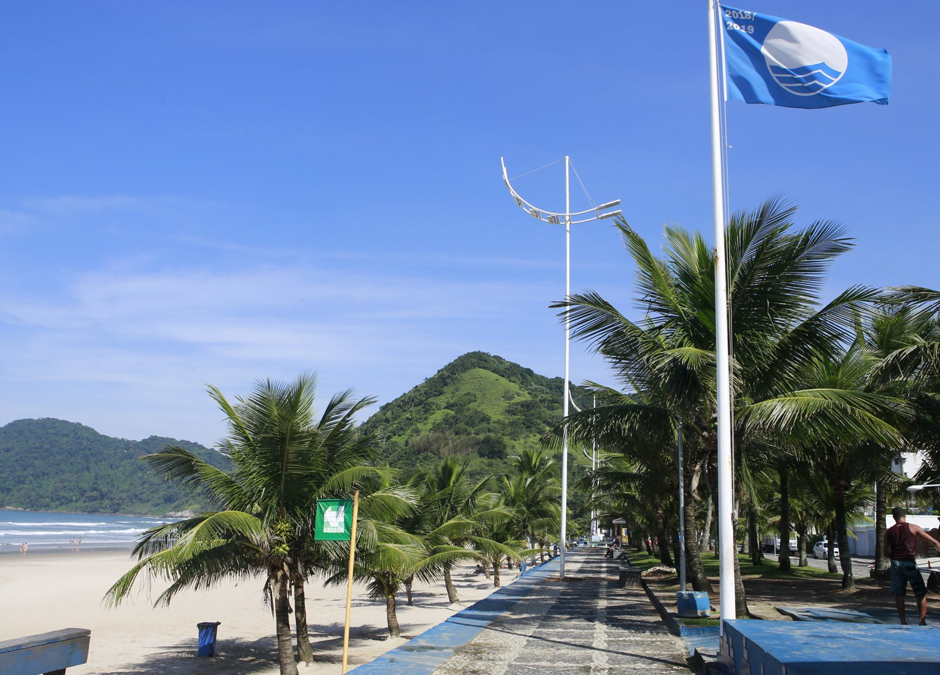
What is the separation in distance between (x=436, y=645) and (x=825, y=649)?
17.7ft

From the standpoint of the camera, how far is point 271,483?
1261 cm

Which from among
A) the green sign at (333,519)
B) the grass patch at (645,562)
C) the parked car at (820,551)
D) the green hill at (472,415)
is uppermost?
the green hill at (472,415)

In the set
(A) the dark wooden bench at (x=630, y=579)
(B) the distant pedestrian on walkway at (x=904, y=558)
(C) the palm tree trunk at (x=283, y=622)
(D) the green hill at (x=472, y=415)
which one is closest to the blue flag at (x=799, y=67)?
(B) the distant pedestrian on walkway at (x=904, y=558)

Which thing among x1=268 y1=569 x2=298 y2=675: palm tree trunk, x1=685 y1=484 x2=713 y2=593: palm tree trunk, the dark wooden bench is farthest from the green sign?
the dark wooden bench

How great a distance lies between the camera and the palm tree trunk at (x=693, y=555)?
14.5 metres

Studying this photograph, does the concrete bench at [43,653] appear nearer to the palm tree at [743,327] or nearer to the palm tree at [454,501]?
the palm tree at [743,327]

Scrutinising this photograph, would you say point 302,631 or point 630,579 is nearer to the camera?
point 302,631

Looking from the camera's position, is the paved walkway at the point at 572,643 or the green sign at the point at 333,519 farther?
the green sign at the point at 333,519

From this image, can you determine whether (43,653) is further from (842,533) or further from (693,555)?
(842,533)

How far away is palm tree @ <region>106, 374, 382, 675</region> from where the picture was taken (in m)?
12.3

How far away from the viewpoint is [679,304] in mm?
12484

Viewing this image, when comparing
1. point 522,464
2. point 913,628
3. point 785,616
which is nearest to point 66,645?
point 913,628

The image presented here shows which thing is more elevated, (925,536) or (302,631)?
(925,536)

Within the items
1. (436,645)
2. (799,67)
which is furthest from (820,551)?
(799,67)
